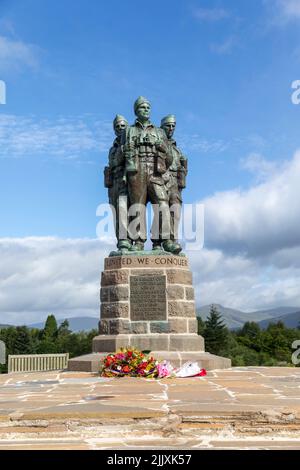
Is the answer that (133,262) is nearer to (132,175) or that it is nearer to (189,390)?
(132,175)

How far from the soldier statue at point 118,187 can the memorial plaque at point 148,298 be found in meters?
0.92

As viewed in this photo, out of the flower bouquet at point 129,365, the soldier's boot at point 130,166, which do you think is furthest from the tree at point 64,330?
the flower bouquet at point 129,365

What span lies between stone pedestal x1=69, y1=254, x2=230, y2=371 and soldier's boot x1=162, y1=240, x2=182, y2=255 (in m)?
0.32

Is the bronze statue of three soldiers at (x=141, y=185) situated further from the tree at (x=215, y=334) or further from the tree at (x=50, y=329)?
the tree at (x=50, y=329)

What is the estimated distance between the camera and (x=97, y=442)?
4637mm

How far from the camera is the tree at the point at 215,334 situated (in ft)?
121

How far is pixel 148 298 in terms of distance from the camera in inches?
440

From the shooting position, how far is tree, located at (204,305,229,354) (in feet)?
121

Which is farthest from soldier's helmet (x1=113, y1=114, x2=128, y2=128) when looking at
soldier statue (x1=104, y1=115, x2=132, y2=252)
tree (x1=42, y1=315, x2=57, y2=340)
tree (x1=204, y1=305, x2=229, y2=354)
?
tree (x1=42, y1=315, x2=57, y2=340)

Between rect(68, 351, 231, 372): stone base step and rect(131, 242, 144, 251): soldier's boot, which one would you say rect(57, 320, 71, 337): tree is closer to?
rect(131, 242, 144, 251): soldier's boot

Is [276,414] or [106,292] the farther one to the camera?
[106,292]

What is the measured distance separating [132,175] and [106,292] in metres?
Answer: 2.60

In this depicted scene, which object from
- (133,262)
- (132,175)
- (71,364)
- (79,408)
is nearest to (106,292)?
(133,262)

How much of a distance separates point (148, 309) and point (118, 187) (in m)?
2.91
